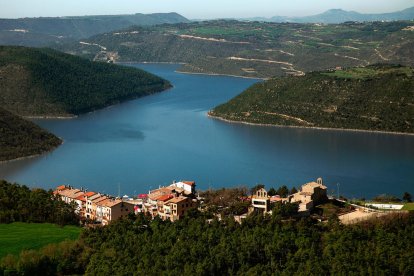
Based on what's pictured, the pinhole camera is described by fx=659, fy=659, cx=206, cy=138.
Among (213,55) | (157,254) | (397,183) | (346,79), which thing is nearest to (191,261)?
(157,254)

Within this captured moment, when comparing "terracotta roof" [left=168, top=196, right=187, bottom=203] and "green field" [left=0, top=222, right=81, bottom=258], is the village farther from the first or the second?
"green field" [left=0, top=222, right=81, bottom=258]

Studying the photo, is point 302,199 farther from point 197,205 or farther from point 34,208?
point 34,208

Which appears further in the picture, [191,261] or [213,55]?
[213,55]

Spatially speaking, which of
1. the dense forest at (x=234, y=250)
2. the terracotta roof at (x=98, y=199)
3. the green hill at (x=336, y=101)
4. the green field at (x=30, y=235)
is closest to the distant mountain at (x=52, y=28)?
the green hill at (x=336, y=101)

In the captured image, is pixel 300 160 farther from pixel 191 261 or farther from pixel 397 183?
pixel 191 261

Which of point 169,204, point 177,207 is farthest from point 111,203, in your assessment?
point 177,207

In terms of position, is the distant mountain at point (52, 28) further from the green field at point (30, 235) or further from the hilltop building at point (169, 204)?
the green field at point (30, 235)
